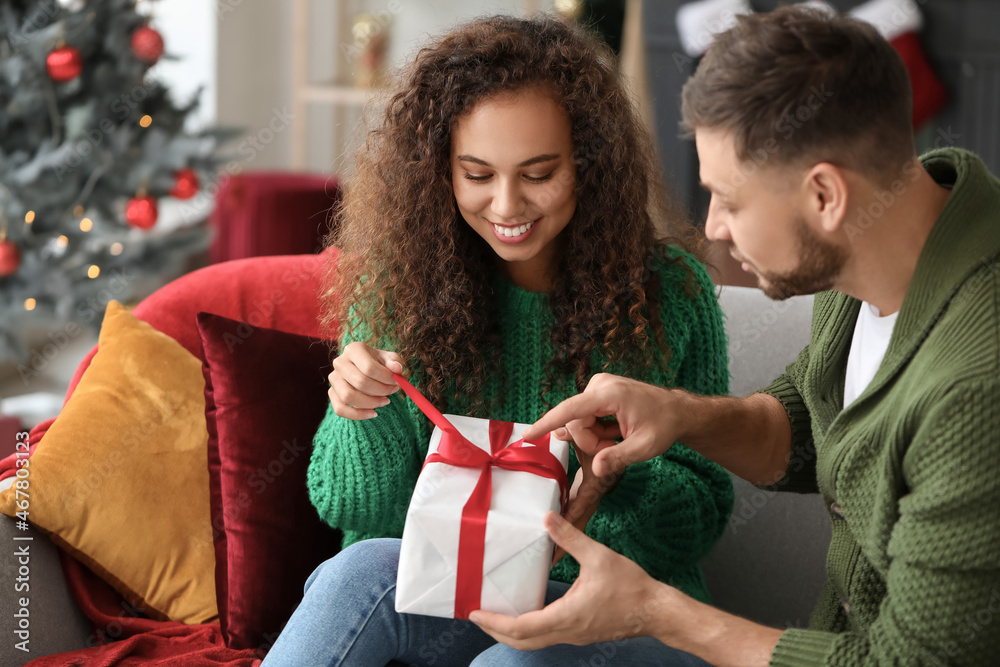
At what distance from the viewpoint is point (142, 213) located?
2.90 m

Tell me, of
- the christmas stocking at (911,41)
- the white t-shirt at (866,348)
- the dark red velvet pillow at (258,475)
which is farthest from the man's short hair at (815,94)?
the christmas stocking at (911,41)

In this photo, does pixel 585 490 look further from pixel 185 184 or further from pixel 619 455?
pixel 185 184

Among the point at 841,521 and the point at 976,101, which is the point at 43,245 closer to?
the point at 841,521

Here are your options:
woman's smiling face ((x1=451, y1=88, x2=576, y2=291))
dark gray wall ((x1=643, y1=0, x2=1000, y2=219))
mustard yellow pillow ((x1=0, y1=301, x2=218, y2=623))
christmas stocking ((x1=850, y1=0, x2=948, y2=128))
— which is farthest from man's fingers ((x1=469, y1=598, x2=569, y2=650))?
christmas stocking ((x1=850, y1=0, x2=948, y2=128))

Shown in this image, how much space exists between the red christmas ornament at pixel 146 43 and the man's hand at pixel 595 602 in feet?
7.50

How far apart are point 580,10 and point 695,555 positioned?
3.57 metres

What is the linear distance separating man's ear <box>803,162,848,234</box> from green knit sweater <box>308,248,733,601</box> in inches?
19.0

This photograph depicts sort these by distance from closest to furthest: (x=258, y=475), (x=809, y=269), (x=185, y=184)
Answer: (x=809, y=269) → (x=258, y=475) → (x=185, y=184)

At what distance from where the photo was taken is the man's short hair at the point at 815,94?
0.95m

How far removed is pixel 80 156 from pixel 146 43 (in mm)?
382

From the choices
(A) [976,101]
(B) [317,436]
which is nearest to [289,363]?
(B) [317,436]

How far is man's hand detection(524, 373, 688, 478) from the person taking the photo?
1180 millimetres

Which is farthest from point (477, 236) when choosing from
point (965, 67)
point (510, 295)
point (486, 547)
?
point (965, 67)

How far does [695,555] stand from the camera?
56.1 inches
